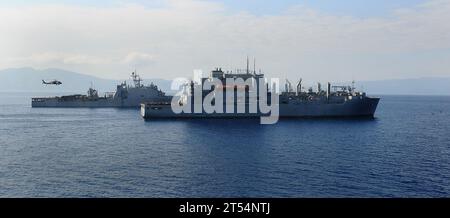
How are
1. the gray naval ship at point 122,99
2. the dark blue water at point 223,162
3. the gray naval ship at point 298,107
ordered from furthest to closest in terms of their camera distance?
the gray naval ship at point 122,99 < the gray naval ship at point 298,107 < the dark blue water at point 223,162

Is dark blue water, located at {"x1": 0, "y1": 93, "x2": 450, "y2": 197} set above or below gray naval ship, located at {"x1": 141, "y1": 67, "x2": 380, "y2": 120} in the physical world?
below

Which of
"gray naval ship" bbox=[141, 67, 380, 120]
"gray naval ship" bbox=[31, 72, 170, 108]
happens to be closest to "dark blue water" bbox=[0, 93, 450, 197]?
"gray naval ship" bbox=[141, 67, 380, 120]

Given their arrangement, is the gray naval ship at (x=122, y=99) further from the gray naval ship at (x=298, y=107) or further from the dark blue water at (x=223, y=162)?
the dark blue water at (x=223, y=162)

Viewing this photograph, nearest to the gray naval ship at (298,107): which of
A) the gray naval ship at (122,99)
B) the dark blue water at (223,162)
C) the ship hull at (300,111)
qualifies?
the ship hull at (300,111)

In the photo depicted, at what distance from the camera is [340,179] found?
29188 mm

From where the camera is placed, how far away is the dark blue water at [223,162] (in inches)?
1051

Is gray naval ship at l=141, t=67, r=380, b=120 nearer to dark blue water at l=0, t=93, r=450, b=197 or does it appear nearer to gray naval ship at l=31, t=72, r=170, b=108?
dark blue water at l=0, t=93, r=450, b=197

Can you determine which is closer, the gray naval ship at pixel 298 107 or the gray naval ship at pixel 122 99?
the gray naval ship at pixel 298 107

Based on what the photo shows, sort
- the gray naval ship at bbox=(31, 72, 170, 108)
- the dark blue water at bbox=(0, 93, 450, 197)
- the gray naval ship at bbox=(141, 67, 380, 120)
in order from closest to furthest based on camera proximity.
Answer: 1. the dark blue water at bbox=(0, 93, 450, 197)
2. the gray naval ship at bbox=(141, 67, 380, 120)
3. the gray naval ship at bbox=(31, 72, 170, 108)

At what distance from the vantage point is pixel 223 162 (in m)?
35.8

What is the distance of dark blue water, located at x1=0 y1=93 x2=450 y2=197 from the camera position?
87.6 ft

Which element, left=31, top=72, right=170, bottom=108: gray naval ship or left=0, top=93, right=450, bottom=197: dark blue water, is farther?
left=31, top=72, right=170, bottom=108: gray naval ship

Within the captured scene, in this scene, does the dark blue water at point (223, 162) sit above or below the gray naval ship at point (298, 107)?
below
